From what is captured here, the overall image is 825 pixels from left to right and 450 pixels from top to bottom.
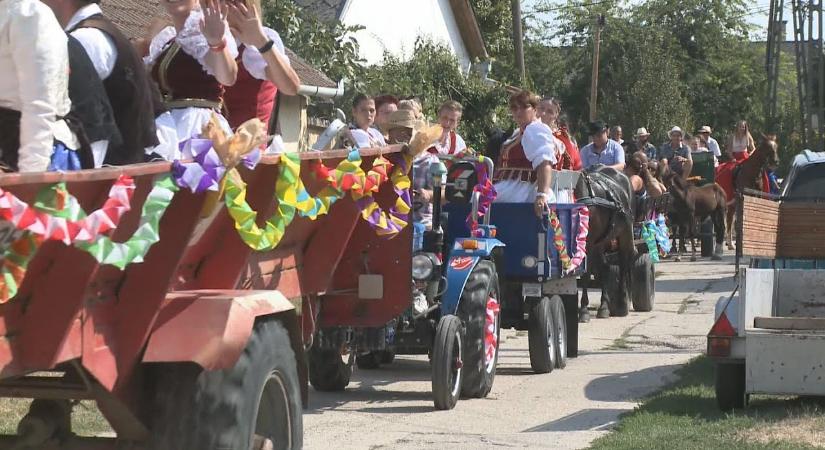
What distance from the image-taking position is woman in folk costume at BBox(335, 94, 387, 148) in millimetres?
11031

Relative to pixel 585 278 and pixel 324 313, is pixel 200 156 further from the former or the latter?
pixel 585 278

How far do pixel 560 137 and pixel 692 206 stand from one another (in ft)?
34.9

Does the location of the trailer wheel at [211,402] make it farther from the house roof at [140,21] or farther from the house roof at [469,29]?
the house roof at [469,29]

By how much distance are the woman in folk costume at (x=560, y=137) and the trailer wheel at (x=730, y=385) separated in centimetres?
445

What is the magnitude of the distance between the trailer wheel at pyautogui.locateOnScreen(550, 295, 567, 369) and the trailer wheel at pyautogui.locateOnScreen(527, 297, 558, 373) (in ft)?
0.72

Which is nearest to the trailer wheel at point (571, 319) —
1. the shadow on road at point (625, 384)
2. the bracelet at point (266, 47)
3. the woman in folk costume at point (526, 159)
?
the woman in folk costume at point (526, 159)

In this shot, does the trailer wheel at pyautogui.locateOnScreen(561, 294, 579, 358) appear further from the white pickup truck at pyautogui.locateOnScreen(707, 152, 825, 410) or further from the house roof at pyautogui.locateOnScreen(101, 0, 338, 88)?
the house roof at pyautogui.locateOnScreen(101, 0, 338, 88)

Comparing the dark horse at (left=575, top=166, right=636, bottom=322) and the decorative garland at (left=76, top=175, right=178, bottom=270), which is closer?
the decorative garland at (left=76, top=175, right=178, bottom=270)

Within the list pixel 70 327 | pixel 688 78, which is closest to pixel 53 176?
pixel 70 327

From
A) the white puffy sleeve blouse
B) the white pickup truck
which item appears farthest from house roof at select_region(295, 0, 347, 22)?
the white pickup truck

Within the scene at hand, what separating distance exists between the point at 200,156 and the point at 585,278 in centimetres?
1154

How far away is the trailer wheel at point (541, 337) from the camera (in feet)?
38.3

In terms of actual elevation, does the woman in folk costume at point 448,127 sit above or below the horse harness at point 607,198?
above

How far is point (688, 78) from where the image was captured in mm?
57406
